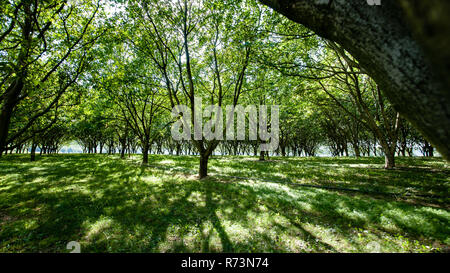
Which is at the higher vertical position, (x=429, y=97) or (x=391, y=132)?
(x=391, y=132)

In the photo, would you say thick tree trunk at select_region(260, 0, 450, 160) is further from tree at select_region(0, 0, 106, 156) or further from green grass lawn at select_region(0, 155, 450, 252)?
tree at select_region(0, 0, 106, 156)

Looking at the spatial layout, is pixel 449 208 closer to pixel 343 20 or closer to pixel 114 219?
pixel 343 20

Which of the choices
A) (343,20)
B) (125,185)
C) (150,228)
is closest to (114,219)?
(150,228)

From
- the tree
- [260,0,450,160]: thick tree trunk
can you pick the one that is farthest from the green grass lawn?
[260,0,450,160]: thick tree trunk

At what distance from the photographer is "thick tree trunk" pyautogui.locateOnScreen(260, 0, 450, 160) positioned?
1.44 m

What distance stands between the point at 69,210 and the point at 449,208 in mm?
14642

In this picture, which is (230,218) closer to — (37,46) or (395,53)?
(395,53)

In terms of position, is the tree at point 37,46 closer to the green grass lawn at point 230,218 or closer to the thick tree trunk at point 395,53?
the green grass lawn at point 230,218

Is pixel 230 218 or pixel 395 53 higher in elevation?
pixel 395 53

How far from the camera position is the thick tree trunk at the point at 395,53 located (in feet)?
4.71

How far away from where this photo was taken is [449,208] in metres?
6.63

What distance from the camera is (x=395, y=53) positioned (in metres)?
Result: 1.63

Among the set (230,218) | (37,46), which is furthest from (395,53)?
(37,46)

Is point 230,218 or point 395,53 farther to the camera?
point 230,218
